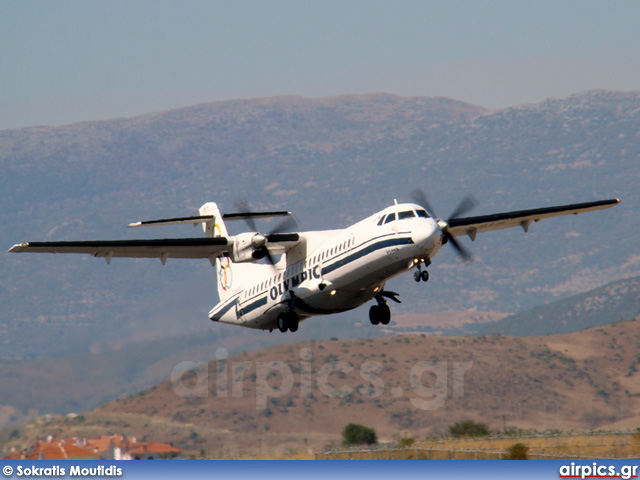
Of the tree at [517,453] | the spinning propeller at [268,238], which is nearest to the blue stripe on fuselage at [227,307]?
the spinning propeller at [268,238]

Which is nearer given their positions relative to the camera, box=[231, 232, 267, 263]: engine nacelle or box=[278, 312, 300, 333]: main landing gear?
box=[231, 232, 267, 263]: engine nacelle

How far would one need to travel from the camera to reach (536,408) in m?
70.1

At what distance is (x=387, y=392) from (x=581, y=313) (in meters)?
91.5

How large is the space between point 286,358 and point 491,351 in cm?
1770

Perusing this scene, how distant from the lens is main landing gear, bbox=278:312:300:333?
3253 centimetres

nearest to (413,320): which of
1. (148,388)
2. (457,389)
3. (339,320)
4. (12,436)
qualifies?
(339,320)

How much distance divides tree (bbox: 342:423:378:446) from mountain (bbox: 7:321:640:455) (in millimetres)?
1471

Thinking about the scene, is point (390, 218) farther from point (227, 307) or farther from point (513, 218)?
point (227, 307)

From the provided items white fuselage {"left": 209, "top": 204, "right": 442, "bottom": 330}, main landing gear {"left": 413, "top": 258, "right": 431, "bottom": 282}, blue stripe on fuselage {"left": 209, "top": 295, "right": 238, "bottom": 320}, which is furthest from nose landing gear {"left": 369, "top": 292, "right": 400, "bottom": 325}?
blue stripe on fuselage {"left": 209, "top": 295, "right": 238, "bottom": 320}

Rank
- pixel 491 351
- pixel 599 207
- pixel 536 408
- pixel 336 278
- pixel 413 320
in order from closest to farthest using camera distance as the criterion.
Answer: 1. pixel 336 278
2. pixel 599 207
3. pixel 536 408
4. pixel 491 351
5. pixel 413 320

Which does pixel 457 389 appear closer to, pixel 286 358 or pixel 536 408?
pixel 536 408

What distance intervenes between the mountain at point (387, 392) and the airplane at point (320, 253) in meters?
15.4

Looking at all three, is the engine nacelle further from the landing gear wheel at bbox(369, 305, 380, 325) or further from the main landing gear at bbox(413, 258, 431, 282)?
the main landing gear at bbox(413, 258, 431, 282)

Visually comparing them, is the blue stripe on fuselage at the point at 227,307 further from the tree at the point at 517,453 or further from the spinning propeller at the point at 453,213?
the tree at the point at 517,453
